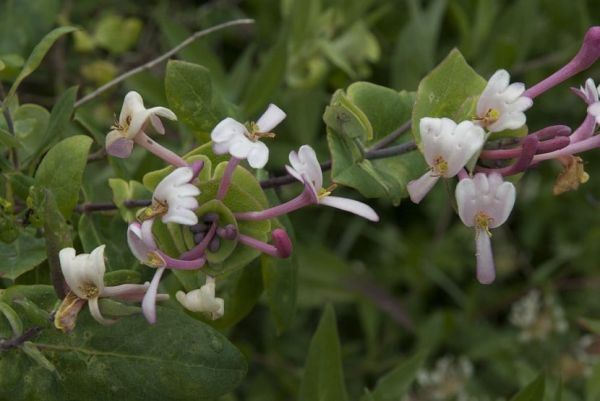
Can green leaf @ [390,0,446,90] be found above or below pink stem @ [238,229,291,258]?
below

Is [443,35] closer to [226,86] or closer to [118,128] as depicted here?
[226,86]

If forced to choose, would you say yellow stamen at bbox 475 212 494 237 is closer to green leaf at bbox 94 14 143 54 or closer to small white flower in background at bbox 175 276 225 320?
small white flower in background at bbox 175 276 225 320

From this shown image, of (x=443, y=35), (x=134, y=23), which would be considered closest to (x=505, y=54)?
(x=443, y=35)

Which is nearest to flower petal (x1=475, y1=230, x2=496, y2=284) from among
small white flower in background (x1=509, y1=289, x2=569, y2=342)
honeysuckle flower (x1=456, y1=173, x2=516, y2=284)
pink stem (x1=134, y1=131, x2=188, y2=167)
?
honeysuckle flower (x1=456, y1=173, x2=516, y2=284)

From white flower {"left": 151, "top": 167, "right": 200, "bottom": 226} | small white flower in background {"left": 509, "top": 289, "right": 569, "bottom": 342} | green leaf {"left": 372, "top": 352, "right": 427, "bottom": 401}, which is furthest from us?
small white flower in background {"left": 509, "top": 289, "right": 569, "bottom": 342}

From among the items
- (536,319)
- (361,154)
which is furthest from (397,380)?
(536,319)

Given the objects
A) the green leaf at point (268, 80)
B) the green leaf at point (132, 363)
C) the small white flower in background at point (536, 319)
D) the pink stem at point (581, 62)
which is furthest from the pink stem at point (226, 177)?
the small white flower in background at point (536, 319)
